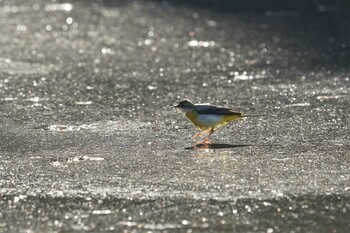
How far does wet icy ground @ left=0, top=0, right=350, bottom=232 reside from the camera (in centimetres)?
694

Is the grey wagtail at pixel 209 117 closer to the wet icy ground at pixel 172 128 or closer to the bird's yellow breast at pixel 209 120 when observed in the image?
the bird's yellow breast at pixel 209 120

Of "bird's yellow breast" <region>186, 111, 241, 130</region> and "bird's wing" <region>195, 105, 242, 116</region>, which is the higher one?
"bird's wing" <region>195, 105, 242, 116</region>

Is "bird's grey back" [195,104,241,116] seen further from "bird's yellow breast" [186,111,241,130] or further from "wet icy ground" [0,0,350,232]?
"wet icy ground" [0,0,350,232]

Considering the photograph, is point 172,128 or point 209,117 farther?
point 172,128

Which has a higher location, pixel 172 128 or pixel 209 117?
pixel 209 117

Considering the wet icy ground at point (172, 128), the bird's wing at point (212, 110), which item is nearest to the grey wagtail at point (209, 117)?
the bird's wing at point (212, 110)

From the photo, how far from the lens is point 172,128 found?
10.2 metres

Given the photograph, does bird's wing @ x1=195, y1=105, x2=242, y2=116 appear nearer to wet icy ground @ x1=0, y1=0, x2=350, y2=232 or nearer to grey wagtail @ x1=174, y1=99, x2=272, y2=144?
grey wagtail @ x1=174, y1=99, x2=272, y2=144

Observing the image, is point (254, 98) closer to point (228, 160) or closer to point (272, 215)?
point (228, 160)

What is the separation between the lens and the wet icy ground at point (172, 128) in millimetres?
6938

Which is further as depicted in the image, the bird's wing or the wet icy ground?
the bird's wing

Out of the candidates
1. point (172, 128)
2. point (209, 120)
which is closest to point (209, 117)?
point (209, 120)

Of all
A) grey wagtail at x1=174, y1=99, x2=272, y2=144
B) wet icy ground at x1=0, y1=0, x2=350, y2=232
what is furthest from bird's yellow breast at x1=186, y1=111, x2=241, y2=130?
wet icy ground at x1=0, y1=0, x2=350, y2=232

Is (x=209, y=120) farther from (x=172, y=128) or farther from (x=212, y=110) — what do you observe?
(x=172, y=128)
